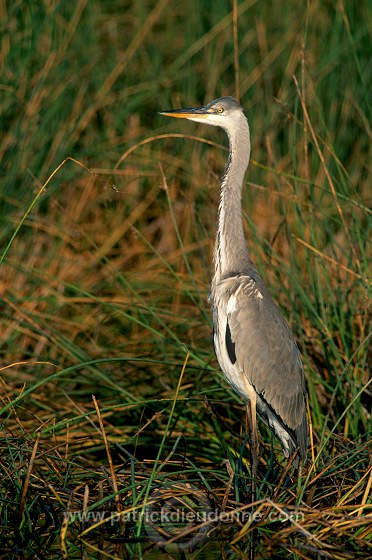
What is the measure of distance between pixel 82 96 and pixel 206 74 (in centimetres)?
120

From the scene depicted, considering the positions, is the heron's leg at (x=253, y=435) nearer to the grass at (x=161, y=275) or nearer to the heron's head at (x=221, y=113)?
the grass at (x=161, y=275)

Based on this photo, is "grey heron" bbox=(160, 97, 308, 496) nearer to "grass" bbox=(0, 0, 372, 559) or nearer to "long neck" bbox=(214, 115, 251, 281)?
"long neck" bbox=(214, 115, 251, 281)

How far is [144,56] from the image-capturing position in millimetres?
7523

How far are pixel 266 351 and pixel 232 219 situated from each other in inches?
25.9

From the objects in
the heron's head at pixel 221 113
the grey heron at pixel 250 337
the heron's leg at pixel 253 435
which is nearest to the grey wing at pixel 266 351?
the grey heron at pixel 250 337

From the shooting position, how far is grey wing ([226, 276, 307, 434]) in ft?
14.9

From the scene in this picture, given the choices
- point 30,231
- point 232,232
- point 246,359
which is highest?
point 232,232

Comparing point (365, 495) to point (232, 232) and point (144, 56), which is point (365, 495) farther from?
point (144, 56)

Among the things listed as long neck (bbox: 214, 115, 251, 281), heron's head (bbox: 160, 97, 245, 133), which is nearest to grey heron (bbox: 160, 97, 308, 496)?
long neck (bbox: 214, 115, 251, 281)

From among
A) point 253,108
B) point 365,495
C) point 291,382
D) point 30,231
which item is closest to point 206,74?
point 253,108

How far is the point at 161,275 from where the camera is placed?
691cm

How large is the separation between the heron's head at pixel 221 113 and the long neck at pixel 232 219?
0.23 ft

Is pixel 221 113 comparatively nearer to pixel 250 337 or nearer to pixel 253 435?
pixel 250 337

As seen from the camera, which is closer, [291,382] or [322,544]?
[322,544]
